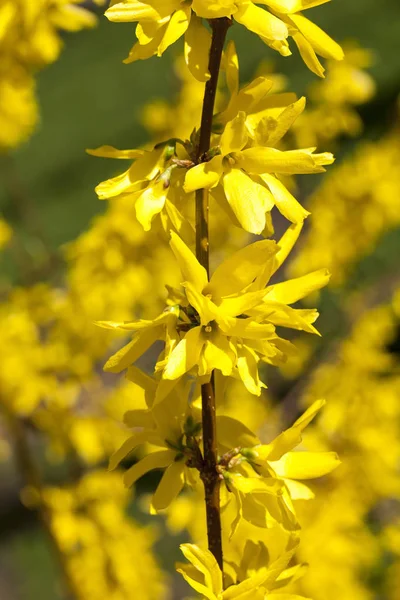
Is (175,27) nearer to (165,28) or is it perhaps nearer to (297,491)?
(165,28)

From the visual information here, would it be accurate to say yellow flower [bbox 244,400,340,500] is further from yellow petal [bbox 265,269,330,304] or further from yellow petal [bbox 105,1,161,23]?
yellow petal [bbox 105,1,161,23]

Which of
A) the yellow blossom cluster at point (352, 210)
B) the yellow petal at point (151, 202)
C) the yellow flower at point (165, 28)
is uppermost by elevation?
the yellow flower at point (165, 28)

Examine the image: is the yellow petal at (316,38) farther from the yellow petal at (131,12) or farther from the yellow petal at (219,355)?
the yellow petal at (219,355)

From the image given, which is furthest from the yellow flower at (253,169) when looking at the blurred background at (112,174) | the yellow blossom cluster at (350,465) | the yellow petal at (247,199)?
the yellow blossom cluster at (350,465)

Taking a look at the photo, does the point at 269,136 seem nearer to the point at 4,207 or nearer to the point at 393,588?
the point at 393,588

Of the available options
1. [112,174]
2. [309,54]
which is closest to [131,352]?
[309,54]

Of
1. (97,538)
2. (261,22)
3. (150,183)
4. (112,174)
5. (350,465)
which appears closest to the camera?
(261,22)
